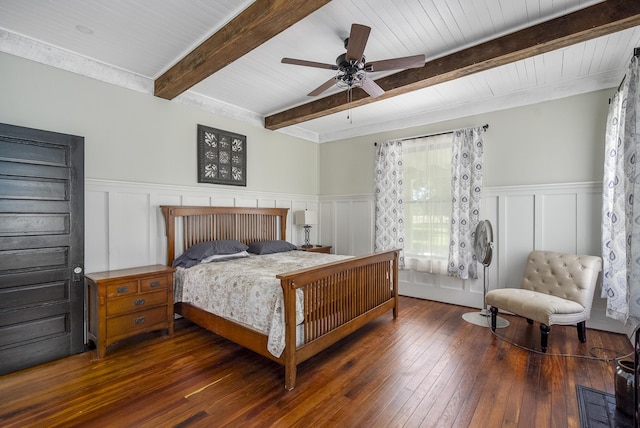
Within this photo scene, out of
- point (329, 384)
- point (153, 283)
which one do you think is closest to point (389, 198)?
point (329, 384)

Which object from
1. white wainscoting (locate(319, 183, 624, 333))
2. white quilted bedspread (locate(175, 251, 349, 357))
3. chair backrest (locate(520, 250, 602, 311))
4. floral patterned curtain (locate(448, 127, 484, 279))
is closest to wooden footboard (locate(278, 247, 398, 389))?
white quilted bedspread (locate(175, 251, 349, 357))

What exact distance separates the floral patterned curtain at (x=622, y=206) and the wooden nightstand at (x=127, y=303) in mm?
3962

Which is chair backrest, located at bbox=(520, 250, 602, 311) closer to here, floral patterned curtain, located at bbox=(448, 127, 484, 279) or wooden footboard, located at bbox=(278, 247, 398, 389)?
Answer: floral patterned curtain, located at bbox=(448, 127, 484, 279)

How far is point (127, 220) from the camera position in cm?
340

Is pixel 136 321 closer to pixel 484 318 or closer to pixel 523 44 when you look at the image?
pixel 484 318

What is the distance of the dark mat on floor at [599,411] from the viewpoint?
A: 1907 mm

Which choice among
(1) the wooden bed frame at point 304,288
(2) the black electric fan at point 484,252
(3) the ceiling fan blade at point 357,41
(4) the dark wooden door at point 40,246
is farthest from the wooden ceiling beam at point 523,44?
(4) the dark wooden door at point 40,246

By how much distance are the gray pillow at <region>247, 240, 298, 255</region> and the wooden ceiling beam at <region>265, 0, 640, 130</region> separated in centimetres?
230

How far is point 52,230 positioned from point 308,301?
241cm

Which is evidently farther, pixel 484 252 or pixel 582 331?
pixel 484 252

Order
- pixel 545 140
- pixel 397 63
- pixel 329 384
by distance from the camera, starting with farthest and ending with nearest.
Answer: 1. pixel 545 140
2. pixel 397 63
3. pixel 329 384

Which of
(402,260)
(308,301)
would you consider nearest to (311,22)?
(308,301)

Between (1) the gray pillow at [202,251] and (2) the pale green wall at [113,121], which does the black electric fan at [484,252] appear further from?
(2) the pale green wall at [113,121]

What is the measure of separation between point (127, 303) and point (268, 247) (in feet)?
6.16
